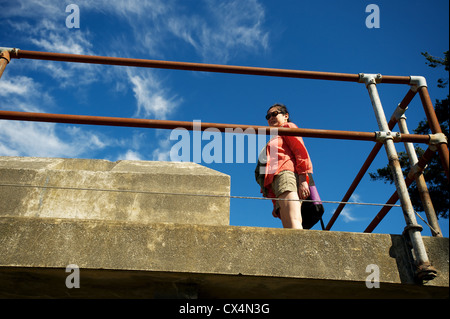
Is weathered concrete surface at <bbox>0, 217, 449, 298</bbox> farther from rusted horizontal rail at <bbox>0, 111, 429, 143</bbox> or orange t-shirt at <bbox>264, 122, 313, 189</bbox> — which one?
orange t-shirt at <bbox>264, 122, 313, 189</bbox>

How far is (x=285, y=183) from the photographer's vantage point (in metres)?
2.59

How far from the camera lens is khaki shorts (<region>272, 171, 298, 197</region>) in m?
2.57

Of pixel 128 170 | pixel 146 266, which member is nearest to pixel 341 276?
pixel 146 266

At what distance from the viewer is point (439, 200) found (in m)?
10.4

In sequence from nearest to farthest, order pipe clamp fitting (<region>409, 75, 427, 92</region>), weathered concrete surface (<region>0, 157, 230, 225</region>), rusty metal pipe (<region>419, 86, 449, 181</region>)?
rusty metal pipe (<region>419, 86, 449, 181</region>), pipe clamp fitting (<region>409, 75, 427, 92</region>), weathered concrete surface (<region>0, 157, 230, 225</region>)

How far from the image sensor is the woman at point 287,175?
2469 millimetres

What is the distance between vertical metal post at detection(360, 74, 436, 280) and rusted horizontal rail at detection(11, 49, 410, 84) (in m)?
0.13

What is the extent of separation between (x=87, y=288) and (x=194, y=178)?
6.63ft

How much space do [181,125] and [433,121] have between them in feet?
5.22

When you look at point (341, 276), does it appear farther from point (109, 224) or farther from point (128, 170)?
point (128, 170)

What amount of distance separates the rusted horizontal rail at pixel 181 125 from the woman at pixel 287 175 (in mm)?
604

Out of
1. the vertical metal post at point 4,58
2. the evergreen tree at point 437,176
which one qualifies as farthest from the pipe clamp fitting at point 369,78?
the evergreen tree at point 437,176
